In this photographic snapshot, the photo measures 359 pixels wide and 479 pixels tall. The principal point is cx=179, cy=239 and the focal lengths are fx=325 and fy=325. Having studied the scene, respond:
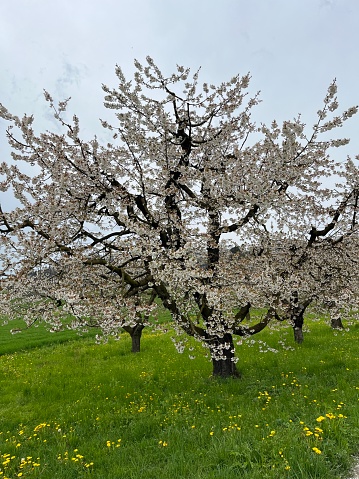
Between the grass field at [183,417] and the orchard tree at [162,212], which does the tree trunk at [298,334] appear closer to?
the grass field at [183,417]

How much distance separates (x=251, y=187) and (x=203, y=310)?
3611 millimetres

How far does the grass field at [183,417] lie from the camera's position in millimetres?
4691

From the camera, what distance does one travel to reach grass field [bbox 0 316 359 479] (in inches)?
185

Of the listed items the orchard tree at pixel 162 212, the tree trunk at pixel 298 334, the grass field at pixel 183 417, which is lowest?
the grass field at pixel 183 417

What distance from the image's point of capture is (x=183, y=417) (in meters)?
7.54

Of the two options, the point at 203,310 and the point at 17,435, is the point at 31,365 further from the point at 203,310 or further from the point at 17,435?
the point at 203,310

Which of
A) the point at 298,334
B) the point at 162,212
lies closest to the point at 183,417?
the point at 162,212

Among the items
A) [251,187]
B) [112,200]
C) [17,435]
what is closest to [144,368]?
[17,435]

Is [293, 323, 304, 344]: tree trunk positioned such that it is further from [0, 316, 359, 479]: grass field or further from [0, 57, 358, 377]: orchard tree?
[0, 57, 358, 377]: orchard tree

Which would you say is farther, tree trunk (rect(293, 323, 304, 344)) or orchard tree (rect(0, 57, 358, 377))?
tree trunk (rect(293, 323, 304, 344))

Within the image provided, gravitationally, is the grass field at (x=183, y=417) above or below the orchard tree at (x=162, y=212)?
below

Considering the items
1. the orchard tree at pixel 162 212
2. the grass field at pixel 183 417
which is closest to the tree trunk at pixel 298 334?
the grass field at pixel 183 417

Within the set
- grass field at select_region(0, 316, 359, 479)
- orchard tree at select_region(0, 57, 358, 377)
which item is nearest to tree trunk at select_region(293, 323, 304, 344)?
grass field at select_region(0, 316, 359, 479)

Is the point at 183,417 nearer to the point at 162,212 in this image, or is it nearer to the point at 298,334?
the point at 162,212
